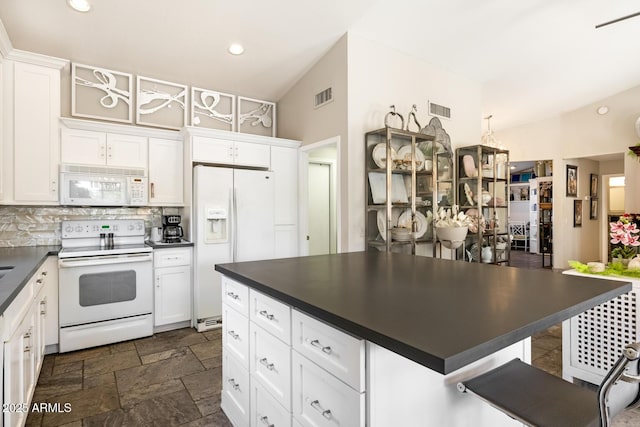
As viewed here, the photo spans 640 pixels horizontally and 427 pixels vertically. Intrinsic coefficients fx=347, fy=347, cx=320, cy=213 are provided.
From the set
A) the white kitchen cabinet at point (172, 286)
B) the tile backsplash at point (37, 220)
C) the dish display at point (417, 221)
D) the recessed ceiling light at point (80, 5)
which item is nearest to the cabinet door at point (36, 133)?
the tile backsplash at point (37, 220)

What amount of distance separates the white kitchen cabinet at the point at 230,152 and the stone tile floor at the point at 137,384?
1.97 metres

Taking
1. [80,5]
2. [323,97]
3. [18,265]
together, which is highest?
[80,5]

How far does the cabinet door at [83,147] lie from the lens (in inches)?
136

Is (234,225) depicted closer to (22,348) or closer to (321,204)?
(321,204)

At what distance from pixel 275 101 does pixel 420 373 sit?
4.61m

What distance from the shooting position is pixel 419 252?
4527mm

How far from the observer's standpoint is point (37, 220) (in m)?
3.58

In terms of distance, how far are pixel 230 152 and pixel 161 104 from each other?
111cm

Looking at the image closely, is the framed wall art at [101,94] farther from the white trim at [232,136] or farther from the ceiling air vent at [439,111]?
the ceiling air vent at [439,111]

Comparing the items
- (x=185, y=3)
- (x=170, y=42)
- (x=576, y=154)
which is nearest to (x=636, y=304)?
(x=185, y=3)

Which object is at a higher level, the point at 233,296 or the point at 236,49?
the point at 236,49

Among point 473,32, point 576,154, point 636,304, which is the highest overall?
point 473,32

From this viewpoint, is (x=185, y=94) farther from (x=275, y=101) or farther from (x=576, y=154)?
(x=576, y=154)

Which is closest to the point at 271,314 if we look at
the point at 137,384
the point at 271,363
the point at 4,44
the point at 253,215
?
the point at 271,363
